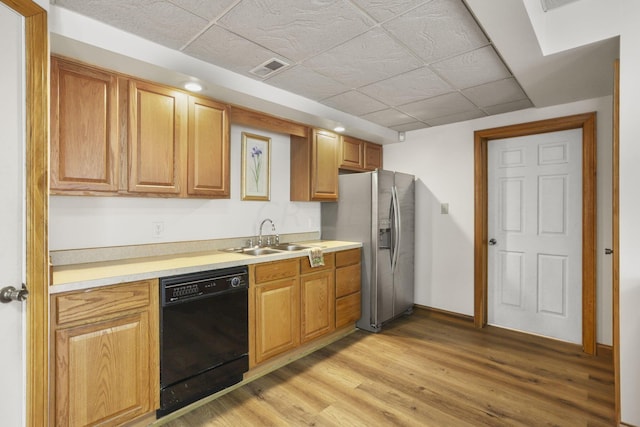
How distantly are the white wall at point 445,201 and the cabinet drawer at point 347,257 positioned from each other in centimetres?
111

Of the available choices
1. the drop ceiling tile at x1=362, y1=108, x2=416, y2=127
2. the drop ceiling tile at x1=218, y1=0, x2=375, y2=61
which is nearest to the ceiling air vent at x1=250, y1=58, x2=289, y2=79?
the drop ceiling tile at x1=218, y1=0, x2=375, y2=61

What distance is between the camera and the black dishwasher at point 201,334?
203cm

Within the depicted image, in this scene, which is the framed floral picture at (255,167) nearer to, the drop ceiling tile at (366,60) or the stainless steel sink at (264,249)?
the stainless steel sink at (264,249)

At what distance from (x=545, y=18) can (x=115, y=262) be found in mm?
3274

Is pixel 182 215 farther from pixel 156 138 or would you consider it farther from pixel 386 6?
pixel 386 6

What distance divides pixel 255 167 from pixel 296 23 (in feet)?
5.27

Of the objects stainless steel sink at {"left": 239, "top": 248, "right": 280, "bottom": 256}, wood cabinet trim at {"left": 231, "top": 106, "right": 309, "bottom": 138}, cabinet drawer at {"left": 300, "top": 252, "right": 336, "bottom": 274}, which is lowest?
cabinet drawer at {"left": 300, "top": 252, "right": 336, "bottom": 274}

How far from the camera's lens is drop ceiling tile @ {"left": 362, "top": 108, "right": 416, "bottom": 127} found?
3.47 m

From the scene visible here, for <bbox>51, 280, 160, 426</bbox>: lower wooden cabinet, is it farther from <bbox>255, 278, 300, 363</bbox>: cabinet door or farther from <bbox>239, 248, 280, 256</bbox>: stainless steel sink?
<bbox>239, 248, 280, 256</bbox>: stainless steel sink

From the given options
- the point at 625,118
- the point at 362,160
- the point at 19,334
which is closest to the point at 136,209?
the point at 19,334

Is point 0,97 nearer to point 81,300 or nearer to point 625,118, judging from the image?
point 81,300

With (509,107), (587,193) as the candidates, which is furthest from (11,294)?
(587,193)

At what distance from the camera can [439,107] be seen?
331 cm

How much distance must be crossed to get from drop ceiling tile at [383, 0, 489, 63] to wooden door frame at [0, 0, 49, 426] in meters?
1.74
